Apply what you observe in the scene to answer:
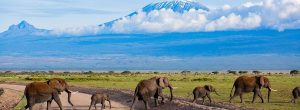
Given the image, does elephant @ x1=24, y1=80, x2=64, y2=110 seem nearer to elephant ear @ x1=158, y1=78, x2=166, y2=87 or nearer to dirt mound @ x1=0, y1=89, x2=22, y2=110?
Result: elephant ear @ x1=158, y1=78, x2=166, y2=87

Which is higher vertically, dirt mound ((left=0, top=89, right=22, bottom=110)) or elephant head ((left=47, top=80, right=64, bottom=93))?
elephant head ((left=47, top=80, right=64, bottom=93))

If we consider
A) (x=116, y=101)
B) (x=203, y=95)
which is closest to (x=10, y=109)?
(x=116, y=101)

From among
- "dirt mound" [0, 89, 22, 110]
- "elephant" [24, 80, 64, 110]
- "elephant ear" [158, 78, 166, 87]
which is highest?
"elephant ear" [158, 78, 166, 87]

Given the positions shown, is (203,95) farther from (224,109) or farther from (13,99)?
(13,99)

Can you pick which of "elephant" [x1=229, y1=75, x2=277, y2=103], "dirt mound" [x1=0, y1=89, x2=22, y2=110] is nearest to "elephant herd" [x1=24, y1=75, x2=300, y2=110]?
"elephant" [x1=229, y1=75, x2=277, y2=103]

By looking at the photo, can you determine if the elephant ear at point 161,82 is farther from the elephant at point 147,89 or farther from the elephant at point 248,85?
the elephant at point 248,85

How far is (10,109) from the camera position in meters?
31.5

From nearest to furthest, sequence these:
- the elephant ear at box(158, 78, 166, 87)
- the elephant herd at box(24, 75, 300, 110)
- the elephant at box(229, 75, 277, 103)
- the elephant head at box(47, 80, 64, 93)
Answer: the elephant herd at box(24, 75, 300, 110)
the elephant head at box(47, 80, 64, 93)
the elephant ear at box(158, 78, 166, 87)
the elephant at box(229, 75, 277, 103)

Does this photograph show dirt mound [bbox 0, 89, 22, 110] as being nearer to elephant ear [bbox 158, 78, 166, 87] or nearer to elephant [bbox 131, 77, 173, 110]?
elephant [bbox 131, 77, 173, 110]

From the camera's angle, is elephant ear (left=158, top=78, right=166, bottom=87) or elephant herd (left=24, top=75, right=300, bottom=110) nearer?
elephant herd (left=24, top=75, right=300, bottom=110)

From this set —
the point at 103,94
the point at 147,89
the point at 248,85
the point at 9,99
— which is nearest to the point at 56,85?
the point at 103,94

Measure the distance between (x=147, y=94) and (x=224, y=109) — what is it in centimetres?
361

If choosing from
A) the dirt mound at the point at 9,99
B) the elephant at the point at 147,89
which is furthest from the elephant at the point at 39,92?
the dirt mound at the point at 9,99

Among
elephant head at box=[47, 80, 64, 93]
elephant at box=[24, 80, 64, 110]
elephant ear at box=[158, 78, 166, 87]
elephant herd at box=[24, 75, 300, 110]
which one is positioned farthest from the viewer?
elephant ear at box=[158, 78, 166, 87]
